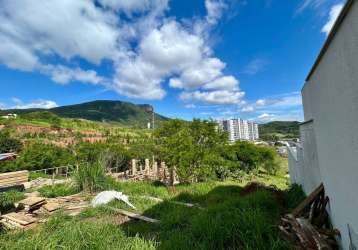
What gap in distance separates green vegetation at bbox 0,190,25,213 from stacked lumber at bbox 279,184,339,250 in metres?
8.24

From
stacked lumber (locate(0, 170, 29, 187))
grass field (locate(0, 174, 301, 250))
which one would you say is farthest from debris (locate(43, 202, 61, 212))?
grass field (locate(0, 174, 301, 250))

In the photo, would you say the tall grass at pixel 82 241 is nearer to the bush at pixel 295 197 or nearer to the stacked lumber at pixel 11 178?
the stacked lumber at pixel 11 178

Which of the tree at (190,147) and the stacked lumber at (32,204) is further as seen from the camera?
the tree at (190,147)

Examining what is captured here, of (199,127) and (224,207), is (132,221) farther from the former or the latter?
(199,127)

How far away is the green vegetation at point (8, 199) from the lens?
24.7 feet

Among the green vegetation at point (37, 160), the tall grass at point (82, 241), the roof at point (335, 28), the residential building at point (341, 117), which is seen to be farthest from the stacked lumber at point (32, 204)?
the green vegetation at point (37, 160)

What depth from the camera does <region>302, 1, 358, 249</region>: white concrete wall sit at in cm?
183

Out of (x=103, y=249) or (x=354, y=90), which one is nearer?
(x=354, y=90)

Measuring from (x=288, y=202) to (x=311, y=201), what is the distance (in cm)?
260

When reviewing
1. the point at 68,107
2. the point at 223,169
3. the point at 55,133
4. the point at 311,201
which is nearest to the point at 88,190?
the point at 311,201

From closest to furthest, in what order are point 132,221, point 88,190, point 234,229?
point 234,229 → point 132,221 → point 88,190

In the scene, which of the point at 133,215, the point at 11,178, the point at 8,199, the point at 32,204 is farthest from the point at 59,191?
the point at 133,215

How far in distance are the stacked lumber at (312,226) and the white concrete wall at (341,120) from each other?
0.76 ft

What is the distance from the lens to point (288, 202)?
5992mm
